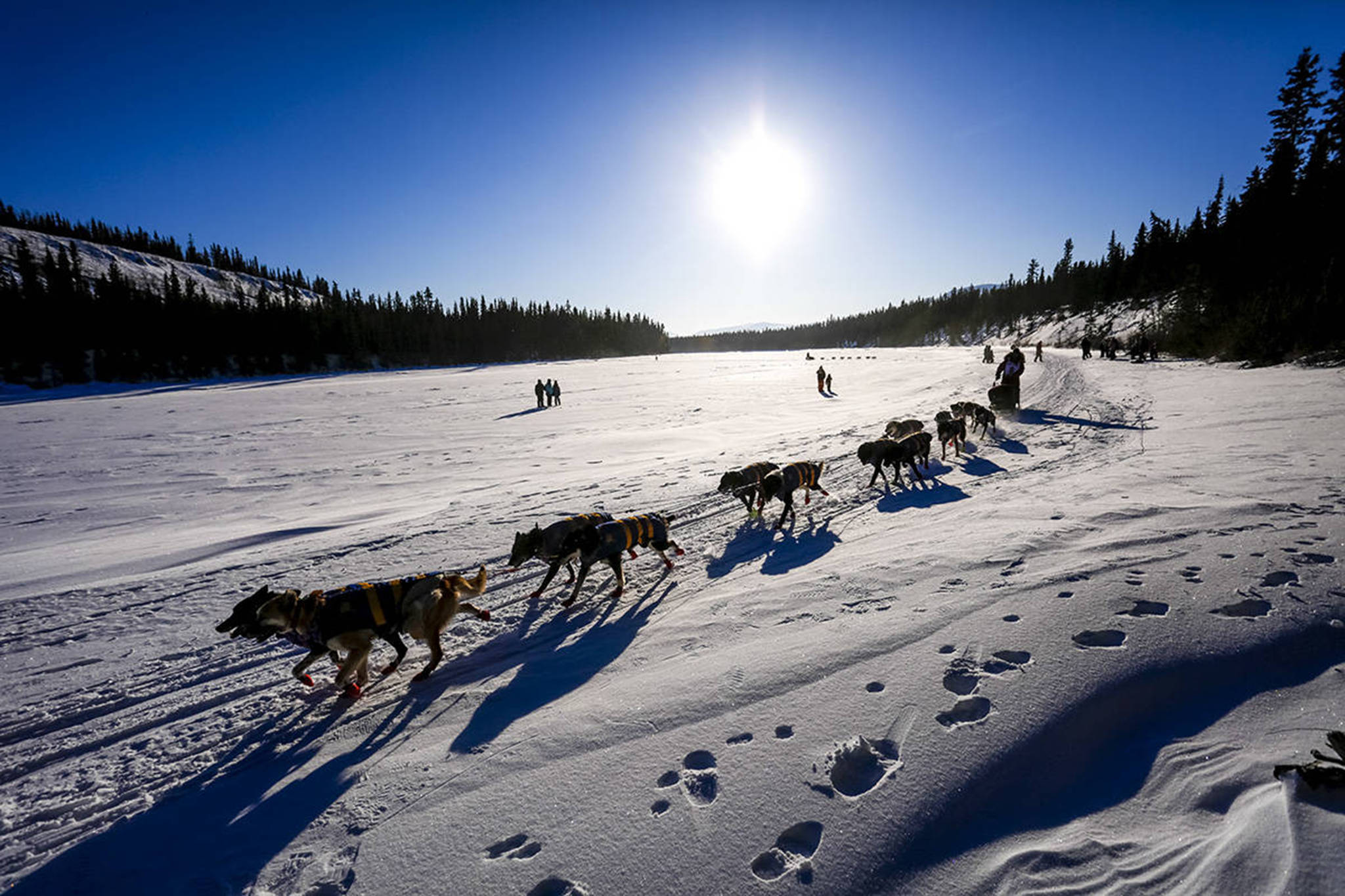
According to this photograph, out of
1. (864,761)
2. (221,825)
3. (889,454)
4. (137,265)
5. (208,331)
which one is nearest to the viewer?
(864,761)

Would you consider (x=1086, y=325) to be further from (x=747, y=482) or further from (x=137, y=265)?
(x=137, y=265)

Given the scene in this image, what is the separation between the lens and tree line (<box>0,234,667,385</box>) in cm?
4472

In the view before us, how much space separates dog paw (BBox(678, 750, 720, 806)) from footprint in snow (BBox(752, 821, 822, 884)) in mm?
354

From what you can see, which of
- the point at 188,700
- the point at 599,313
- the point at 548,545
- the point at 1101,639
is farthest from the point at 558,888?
the point at 599,313

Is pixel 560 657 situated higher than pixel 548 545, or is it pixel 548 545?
pixel 548 545

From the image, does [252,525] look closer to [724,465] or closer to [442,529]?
[442,529]

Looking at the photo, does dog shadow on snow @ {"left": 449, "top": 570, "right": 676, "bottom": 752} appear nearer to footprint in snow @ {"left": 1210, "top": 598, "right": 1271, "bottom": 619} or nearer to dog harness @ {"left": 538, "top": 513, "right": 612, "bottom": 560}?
dog harness @ {"left": 538, "top": 513, "right": 612, "bottom": 560}

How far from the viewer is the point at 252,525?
326 inches

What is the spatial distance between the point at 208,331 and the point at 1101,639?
7764 cm

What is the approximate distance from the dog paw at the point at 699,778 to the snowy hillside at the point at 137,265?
123m

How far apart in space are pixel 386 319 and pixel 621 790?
298 feet

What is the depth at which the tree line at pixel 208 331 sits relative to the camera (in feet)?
147

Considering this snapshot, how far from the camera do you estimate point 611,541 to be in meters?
5.19

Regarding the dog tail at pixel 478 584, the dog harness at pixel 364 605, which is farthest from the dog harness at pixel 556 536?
the dog harness at pixel 364 605
